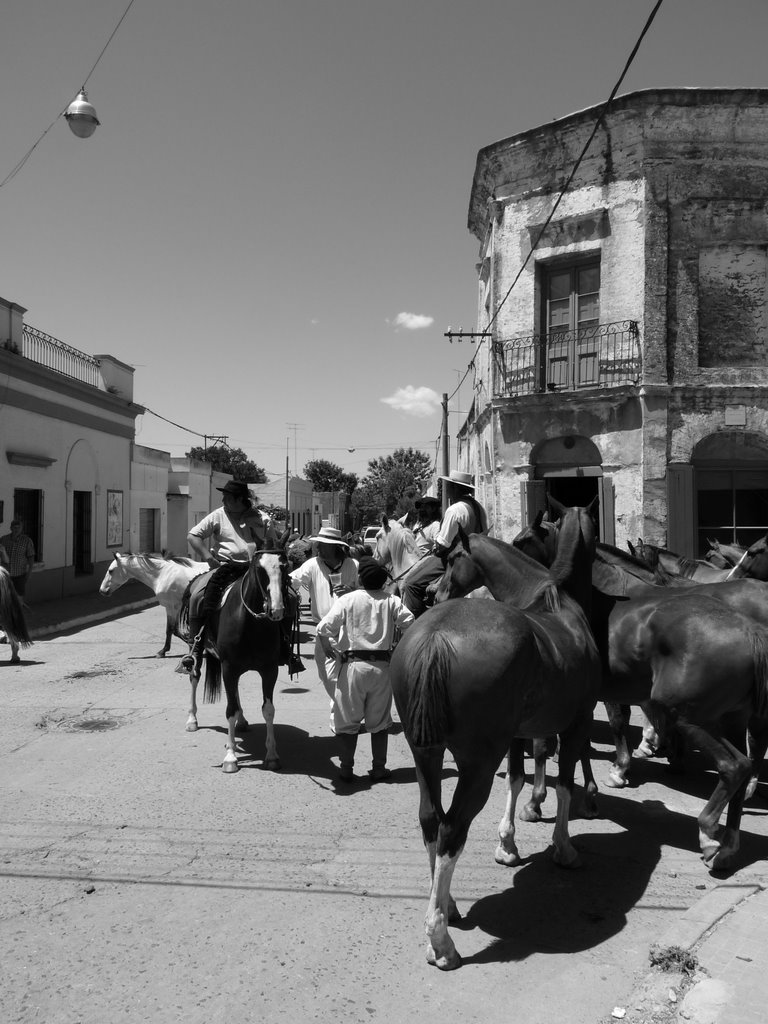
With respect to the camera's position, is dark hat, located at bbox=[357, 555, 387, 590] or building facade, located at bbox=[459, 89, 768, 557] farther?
building facade, located at bbox=[459, 89, 768, 557]

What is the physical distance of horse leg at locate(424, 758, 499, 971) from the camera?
3230mm

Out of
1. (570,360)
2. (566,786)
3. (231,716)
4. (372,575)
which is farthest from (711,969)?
(570,360)

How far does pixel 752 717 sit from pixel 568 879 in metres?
1.78

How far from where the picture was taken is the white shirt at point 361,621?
18.8 feet

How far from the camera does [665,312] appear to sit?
43.4 ft

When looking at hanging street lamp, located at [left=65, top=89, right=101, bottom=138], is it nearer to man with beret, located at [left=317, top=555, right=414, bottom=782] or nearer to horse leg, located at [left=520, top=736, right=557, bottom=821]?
man with beret, located at [left=317, top=555, right=414, bottom=782]

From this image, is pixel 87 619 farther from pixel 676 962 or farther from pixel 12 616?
pixel 676 962

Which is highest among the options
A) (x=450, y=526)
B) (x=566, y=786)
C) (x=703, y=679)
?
(x=450, y=526)

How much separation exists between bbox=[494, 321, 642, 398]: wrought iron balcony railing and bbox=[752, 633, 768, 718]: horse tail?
9800mm

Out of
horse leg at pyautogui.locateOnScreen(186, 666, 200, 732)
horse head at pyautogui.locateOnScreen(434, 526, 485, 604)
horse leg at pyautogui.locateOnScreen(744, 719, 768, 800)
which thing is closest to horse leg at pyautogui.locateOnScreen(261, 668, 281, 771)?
horse leg at pyautogui.locateOnScreen(186, 666, 200, 732)

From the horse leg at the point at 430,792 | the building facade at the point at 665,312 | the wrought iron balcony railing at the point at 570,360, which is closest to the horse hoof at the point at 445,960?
the horse leg at the point at 430,792

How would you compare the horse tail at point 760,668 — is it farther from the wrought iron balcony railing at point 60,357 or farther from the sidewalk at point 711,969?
the wrought iron balcony railing at point 60,357

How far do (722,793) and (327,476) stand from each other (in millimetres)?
83423

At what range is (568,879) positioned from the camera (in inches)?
162
